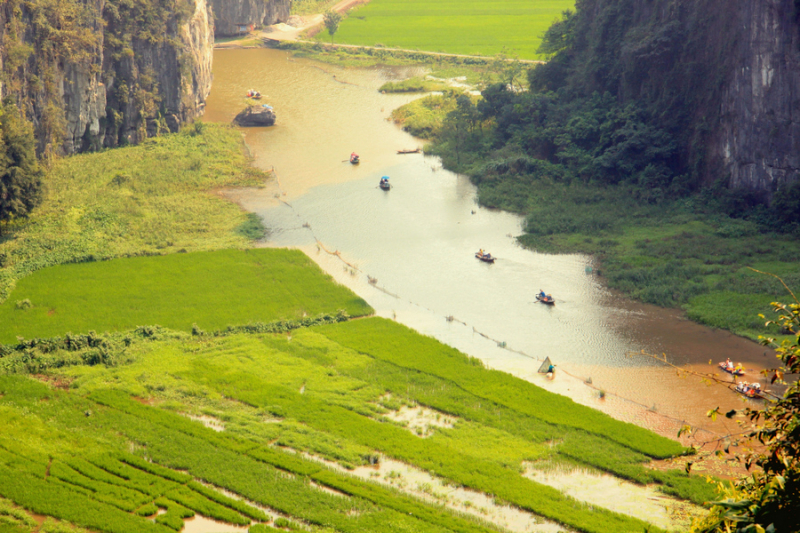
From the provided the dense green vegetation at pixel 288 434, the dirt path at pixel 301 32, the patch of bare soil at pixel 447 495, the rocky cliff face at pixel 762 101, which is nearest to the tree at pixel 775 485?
the patch of bare soil at pixel 447 495

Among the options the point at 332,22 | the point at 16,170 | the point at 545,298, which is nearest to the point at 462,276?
the point at 545,298

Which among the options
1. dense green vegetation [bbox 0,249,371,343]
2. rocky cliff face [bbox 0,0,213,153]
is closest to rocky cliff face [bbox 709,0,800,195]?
dense green vegetation [bbox 0,249,371,343]

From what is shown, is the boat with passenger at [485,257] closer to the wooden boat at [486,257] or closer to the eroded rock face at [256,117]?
the wooden boat at [486,257]

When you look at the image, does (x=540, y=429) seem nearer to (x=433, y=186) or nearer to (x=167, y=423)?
(x=167, y=423)

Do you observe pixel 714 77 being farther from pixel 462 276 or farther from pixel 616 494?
pixel 616 494

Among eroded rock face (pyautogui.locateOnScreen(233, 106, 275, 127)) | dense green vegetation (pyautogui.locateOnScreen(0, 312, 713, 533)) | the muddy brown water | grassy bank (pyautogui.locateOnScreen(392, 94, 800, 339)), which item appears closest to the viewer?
dense green vegetation (pyautogui.locateOnScreen(0, 312, 713, 533))

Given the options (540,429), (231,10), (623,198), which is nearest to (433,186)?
(623,198)

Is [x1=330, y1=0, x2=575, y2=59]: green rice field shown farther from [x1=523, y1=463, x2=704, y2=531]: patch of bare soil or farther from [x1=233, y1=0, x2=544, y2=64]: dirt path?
[x1=523, y1=463, x2=704, y2=531]: patch of bare soil
